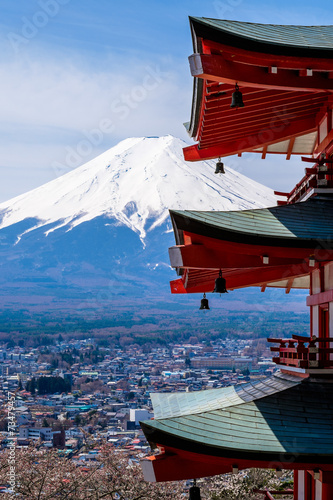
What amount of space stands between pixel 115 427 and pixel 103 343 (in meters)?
44.8

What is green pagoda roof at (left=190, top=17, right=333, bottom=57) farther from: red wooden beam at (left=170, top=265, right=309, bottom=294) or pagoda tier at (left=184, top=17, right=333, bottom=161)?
red wooden beam at (left=170, top=265, right=309, bottom=294)

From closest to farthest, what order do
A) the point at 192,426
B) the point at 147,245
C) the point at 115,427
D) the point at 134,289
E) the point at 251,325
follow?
the point at 192,426 → the point at 115,427 → the point at 251,325 → the point at 134,289 → the point at 147,245

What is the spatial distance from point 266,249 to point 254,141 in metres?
2.98

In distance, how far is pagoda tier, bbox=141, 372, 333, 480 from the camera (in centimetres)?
685

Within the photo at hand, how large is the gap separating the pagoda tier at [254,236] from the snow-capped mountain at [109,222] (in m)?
98.1

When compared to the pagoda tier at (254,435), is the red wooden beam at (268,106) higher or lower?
higher

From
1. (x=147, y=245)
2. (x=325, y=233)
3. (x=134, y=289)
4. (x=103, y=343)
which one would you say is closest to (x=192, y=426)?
(x=325, y=233)

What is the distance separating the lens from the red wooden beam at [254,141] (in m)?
9.60

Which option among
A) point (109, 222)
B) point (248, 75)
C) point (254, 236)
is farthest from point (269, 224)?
point (109, 222)

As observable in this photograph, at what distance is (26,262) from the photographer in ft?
434

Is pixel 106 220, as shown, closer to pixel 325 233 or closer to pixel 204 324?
pixel 204 324

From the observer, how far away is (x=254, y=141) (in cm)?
1008

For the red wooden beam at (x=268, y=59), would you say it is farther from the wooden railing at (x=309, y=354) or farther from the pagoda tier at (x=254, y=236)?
the wooden railing at (x=309, y=354)

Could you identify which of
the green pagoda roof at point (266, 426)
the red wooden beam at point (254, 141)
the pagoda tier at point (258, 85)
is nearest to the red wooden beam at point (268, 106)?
the pagoda tier at point (258, 85)
